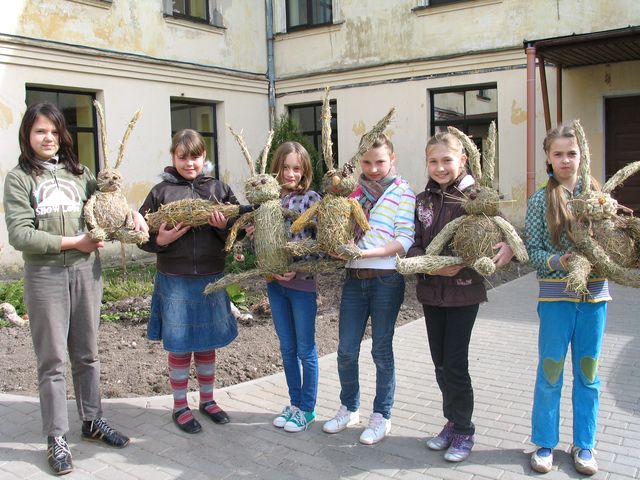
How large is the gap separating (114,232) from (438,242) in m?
1.91

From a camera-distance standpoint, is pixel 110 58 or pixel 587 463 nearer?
pixel 587 463

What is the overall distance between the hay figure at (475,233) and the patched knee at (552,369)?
0.62 meters

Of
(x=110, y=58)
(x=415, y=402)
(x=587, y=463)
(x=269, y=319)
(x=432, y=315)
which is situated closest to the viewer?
(x=587, y=463)

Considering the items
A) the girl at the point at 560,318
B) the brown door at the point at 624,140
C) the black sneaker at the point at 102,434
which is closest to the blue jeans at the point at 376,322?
the girl at the point at 560,318

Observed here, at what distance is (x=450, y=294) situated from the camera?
3334 mm

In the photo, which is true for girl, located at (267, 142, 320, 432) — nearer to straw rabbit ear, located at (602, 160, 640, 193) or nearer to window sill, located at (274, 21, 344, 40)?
straw rabbit ear, located at (602, 160, 640, 193)

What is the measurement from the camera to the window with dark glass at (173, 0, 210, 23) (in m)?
12.5

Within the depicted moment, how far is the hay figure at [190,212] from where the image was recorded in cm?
368

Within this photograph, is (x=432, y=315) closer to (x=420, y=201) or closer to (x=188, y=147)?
(x=420, y=201)

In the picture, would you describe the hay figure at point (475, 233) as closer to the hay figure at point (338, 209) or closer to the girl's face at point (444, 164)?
the girl's face at point (444, 164)

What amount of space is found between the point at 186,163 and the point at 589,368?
2.69 metres

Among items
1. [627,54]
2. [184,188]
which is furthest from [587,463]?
[627,54]

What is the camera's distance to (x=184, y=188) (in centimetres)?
388

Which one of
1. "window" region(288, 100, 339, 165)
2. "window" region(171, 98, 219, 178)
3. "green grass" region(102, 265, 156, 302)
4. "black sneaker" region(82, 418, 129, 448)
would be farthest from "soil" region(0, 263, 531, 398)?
"window" region(288, 100, 339, 165)
